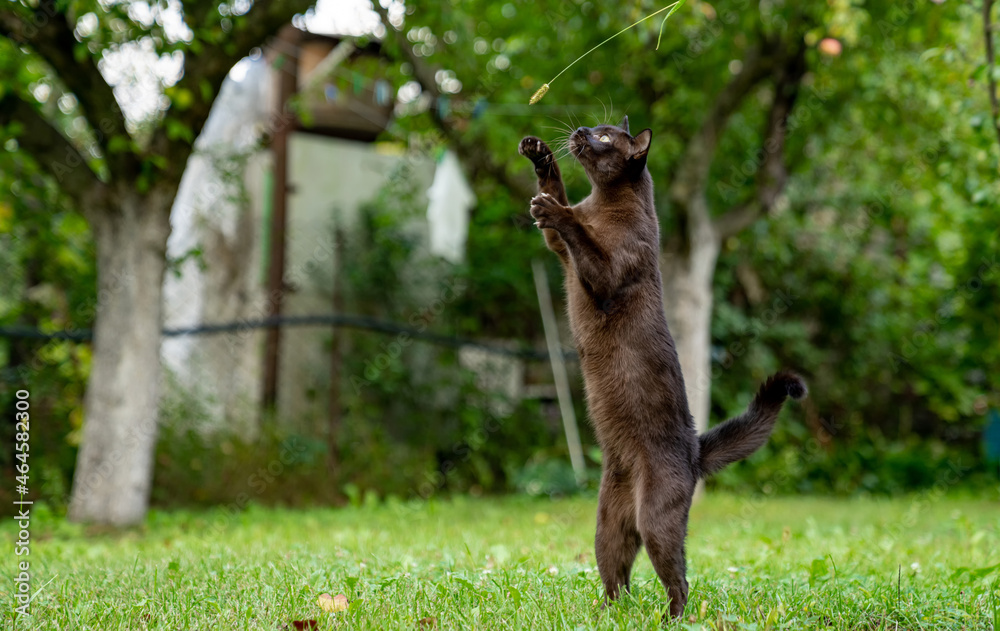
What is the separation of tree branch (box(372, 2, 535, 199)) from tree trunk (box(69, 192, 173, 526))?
2091 mm

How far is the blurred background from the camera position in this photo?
533 cm

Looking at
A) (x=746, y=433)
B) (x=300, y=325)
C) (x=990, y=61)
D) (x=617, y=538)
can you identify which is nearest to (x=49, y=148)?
(x=300, y=325)

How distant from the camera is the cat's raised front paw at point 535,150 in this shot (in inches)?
109

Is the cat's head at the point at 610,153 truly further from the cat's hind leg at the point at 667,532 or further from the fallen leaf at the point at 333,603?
the fallen leaf at the point at 333,603

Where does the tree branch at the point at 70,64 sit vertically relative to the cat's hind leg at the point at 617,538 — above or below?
above

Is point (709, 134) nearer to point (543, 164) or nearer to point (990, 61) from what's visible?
point (990, 61)

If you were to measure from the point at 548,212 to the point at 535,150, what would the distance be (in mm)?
406

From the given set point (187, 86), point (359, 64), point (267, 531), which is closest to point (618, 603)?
point (267, 531)

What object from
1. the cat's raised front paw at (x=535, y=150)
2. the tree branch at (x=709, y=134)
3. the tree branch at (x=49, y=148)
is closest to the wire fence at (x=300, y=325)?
the tree branch at (x=49, y=148)

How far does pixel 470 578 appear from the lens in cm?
297

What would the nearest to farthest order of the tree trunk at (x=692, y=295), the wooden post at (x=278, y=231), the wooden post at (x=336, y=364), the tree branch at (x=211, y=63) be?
the tree branch at (x=211, y=63) < the tree trunk at (x=692, y=295) < the wooden post at (x=336, y=364) < the wooden post at (x=278, y=231)

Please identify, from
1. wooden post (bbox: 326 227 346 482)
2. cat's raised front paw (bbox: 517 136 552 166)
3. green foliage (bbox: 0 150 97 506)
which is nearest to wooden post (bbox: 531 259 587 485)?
wooden post (bbox: 326 227 346 482)

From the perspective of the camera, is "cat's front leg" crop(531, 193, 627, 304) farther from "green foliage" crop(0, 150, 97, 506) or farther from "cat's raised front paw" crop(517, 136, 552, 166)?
"green foliage" crop(0, 150, 97, 506)

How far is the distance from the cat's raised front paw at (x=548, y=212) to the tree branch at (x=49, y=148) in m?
3.90
